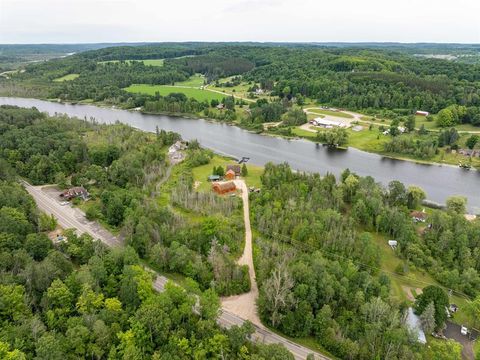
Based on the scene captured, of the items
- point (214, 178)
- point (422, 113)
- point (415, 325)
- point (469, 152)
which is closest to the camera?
point (415, 325)

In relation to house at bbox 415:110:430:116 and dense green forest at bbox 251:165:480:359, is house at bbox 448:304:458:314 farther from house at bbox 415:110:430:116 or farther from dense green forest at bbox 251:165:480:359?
house at bbox 415:110:430:116

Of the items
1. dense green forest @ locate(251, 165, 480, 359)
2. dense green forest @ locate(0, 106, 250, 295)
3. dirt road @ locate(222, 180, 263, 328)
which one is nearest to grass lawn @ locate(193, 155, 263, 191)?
dense green forest @ locate(0, 106, 250, 295)

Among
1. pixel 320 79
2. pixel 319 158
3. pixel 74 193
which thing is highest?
pixel 320 79

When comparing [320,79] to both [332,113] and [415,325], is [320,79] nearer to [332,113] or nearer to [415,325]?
[332,113]

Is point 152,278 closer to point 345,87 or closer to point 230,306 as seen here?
point 230,306

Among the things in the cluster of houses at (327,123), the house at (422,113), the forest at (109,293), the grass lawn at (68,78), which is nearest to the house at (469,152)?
the cluster of houses at (327,123)

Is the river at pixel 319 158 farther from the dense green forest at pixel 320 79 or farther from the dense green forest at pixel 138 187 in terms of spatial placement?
the dense green forest at pixel 320 79

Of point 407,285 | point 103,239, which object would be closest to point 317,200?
point 407,285

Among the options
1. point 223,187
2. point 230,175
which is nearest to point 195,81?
point 230,175
